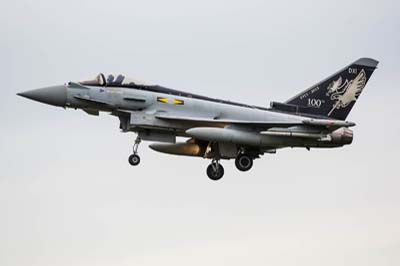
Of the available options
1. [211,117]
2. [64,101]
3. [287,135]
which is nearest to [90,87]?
[64,101]

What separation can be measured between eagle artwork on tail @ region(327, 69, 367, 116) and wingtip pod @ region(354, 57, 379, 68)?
1.01 feet

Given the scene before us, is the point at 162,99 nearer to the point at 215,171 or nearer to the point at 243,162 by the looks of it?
the point at 215,171

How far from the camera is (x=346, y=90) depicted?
1622 inches

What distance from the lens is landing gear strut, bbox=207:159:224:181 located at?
40.5 meters

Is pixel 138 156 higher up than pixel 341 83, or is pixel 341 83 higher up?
pixel 341 83

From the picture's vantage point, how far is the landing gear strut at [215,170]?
133 ft

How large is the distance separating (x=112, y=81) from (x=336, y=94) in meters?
8.01

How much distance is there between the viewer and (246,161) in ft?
131

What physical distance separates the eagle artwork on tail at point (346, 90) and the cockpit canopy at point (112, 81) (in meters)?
6.91

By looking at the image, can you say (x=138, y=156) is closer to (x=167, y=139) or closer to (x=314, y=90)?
(x=167, y=139)

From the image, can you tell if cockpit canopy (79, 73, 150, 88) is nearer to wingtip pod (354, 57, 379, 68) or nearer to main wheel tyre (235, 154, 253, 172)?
main wheel tyre (235, 154, 253, 172)

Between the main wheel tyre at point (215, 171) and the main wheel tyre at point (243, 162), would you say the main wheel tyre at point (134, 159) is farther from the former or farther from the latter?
the main wheel tyre at point (243, 162)

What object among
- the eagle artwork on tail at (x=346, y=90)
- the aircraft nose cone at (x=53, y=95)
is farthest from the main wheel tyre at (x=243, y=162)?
the aircraft nose cone at (x=53, y=95)

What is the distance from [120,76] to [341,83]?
794cm
